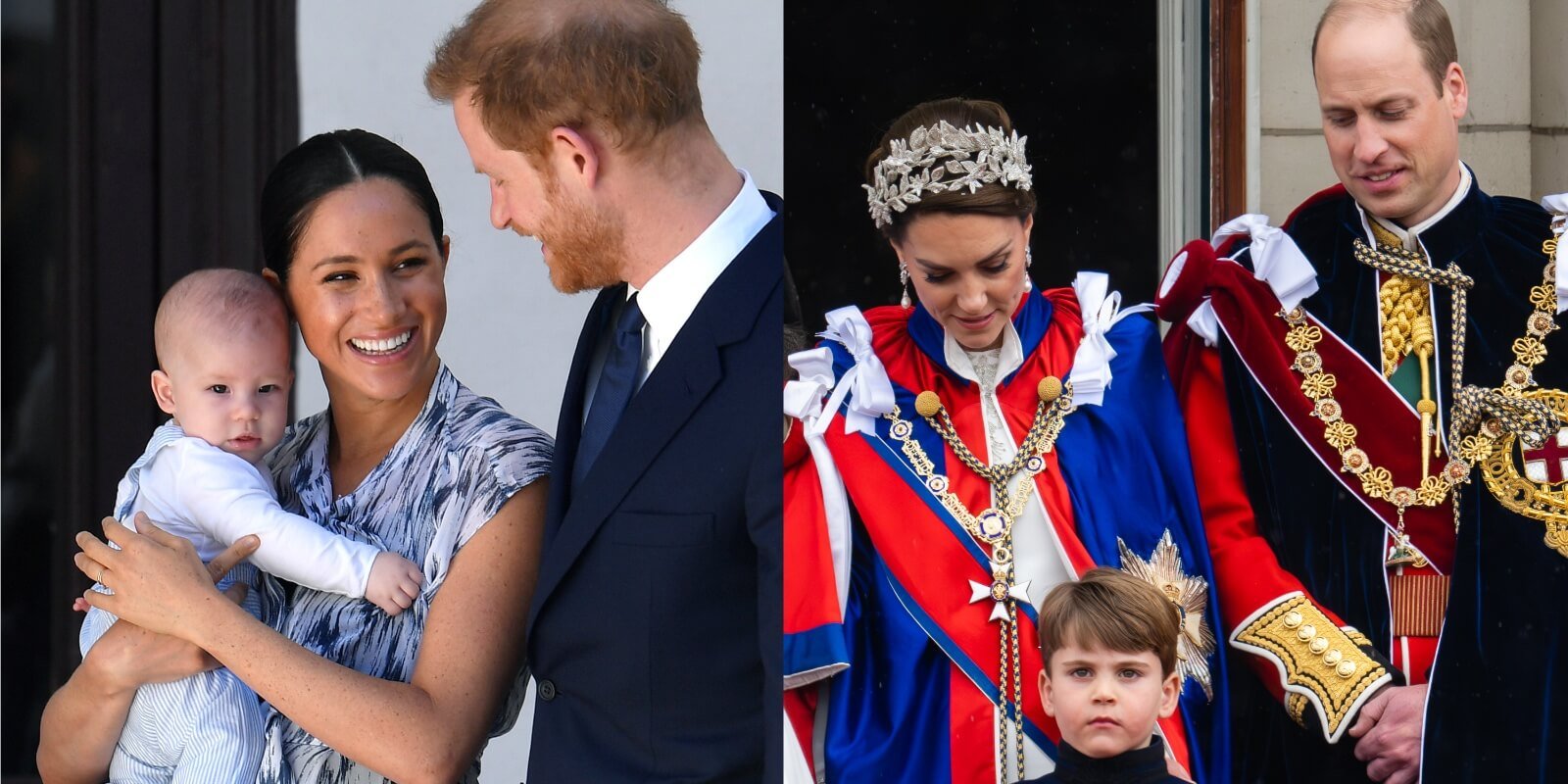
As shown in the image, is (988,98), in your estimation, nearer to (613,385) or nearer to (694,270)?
(694,270)

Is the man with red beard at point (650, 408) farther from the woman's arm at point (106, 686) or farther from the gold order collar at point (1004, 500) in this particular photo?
the woman's arm at point (106, 686)

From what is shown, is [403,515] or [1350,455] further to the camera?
[403,515]

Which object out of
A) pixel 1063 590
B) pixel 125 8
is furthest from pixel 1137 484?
pixel 125 8

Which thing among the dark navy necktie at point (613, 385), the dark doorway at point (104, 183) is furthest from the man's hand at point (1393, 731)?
the dark doorway at point (104, 183)

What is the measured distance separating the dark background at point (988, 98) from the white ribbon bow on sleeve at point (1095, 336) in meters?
0.02

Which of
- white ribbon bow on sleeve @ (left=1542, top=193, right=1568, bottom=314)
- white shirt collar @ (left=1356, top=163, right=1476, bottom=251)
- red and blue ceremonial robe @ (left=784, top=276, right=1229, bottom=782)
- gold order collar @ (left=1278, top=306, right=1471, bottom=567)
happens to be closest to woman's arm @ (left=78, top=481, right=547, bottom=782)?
red and blue ceremonial robe @ (left=784, top=276, right=1229, bottom=782)

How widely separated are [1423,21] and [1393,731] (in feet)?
2.70

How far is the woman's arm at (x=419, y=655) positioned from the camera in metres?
2.22

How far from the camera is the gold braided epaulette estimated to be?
2.17m

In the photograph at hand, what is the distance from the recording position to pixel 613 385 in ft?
7.72

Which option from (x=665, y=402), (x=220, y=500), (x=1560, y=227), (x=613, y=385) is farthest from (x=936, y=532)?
(x=220, y=500)

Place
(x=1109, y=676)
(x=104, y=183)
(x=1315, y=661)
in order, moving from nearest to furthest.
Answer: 1. (x=1109, y=676)
2. (x=1315, y=661)
3. (x=104, y=183)

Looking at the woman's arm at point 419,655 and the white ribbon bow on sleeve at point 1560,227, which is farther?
the woman's arm at point 419,655

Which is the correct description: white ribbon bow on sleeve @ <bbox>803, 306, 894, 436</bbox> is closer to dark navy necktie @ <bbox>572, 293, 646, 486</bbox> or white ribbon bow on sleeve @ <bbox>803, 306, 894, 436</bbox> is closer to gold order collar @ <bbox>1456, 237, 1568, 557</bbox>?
dark navy necktie @ <bbox>572, 293, 646, 486</bbox>
